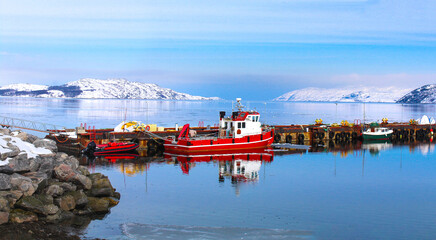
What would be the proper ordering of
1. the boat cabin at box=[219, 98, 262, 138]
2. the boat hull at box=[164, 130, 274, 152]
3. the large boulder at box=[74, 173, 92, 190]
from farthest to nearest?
the boat cabin at box=[219, 98, 262, 138]
the boat hull at box=[164, 130, 274, 152]
the large boulder at box=[74, 173, 92, 190]

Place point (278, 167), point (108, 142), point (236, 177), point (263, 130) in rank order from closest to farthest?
point (236, 177) < point (278, 167) < point (108, 142) < point (263, 130)

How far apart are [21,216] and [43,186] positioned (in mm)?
2117

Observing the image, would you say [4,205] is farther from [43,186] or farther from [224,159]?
[224,159]

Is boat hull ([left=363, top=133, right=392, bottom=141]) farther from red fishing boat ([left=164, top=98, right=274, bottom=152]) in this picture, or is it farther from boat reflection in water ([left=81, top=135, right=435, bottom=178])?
red fishing boat ([left=164, top=98, right=274, bottom=152])

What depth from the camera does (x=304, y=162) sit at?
127 feet

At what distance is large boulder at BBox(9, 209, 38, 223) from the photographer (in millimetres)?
17125

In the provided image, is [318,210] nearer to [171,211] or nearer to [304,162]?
[171,211]

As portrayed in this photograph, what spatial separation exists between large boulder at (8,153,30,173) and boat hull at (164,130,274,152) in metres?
22.4

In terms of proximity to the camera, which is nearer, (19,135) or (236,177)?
(19,135)

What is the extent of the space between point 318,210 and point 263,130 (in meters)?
29.4

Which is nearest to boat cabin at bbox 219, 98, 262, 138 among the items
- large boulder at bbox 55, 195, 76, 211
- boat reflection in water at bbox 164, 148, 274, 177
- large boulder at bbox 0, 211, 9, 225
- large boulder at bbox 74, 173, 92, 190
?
boat reflection in water at bbox 164, 148, 274, 177

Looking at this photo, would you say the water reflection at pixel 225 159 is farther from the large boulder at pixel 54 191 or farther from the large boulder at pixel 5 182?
the large boulder at pixel 5 182

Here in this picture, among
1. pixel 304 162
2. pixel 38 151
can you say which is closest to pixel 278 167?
pixel 304 162

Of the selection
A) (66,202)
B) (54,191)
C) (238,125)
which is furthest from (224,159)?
(54,191)
